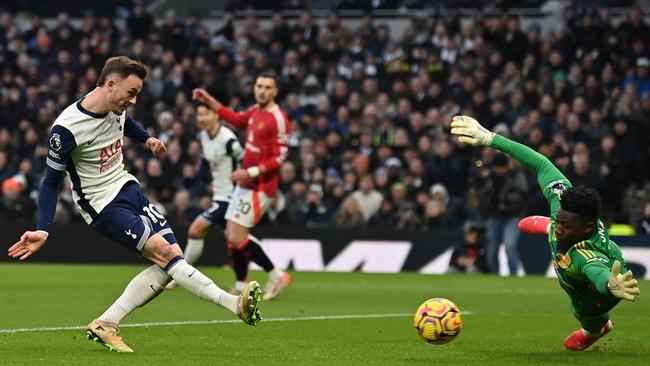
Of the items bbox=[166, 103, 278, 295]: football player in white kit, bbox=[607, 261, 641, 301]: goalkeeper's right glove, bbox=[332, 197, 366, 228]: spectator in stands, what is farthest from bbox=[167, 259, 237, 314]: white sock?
bbox=[332, 197, 366, 228]: spectator in stands

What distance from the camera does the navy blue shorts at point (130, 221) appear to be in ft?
31.4

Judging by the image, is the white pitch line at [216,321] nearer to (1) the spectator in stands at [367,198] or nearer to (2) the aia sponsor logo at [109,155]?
(2) the aia sponsor logo at [109,155]

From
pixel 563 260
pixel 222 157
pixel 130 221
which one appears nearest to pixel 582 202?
pixel 563 260

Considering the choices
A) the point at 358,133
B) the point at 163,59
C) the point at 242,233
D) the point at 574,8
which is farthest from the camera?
the point at 163,59

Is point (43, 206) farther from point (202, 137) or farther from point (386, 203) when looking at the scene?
point (386, 203)

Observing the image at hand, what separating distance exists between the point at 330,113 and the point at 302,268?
5027 millimetres

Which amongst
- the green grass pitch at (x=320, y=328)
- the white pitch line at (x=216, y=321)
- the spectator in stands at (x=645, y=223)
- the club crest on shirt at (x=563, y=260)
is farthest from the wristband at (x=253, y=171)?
the spectator in stands at (x=645, y=223)

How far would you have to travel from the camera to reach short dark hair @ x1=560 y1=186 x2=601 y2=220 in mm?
9086

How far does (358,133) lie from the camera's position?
995 inches

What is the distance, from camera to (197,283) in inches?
373

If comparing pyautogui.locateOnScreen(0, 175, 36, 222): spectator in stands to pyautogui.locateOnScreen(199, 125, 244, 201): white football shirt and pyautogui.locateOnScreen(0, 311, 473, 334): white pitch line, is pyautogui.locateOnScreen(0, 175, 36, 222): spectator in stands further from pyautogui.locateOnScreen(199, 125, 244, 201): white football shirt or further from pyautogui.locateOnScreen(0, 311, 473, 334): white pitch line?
pyautogui.locateOnScreen(0, 311, 473, 334): white pitch line

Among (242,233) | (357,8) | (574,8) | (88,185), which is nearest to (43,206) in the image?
(88,185)

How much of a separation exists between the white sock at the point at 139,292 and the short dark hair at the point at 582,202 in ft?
10.2

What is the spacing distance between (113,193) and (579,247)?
3.55 metres
